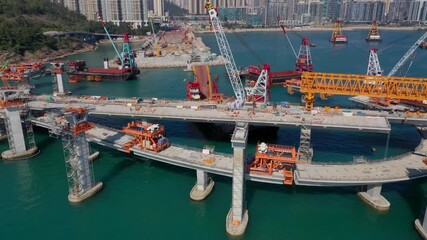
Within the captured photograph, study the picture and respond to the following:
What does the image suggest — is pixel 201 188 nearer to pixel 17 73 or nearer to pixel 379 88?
pixel 379 88

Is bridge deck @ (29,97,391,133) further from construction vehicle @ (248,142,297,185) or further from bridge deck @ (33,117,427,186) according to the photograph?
construction vehicle @ (248,142,297,185)

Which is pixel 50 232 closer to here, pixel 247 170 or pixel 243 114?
pixel 247 170

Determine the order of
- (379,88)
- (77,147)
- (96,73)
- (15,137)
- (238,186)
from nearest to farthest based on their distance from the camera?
(238,186)
(77,147)
(15,137)
(379,88)
(96,73)

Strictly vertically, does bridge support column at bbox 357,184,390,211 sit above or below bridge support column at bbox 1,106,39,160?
below

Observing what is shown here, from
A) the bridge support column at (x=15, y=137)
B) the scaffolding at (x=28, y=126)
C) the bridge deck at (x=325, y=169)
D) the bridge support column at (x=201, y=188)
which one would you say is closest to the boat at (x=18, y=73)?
the scaffolding at (x=28, y=126)

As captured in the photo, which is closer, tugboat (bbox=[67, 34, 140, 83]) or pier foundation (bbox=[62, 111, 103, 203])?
pier foundation (bbox=[62, 111, 103, 203])

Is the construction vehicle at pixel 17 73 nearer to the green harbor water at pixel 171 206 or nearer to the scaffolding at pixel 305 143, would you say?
the green harbor water at pixel 171 206

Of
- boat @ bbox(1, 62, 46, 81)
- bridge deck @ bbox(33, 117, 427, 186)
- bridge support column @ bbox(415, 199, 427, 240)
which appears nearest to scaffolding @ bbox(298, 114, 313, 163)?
bridge deck @ bbox(33, 117, 427, 186)

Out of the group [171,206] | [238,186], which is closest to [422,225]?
[238,186]
